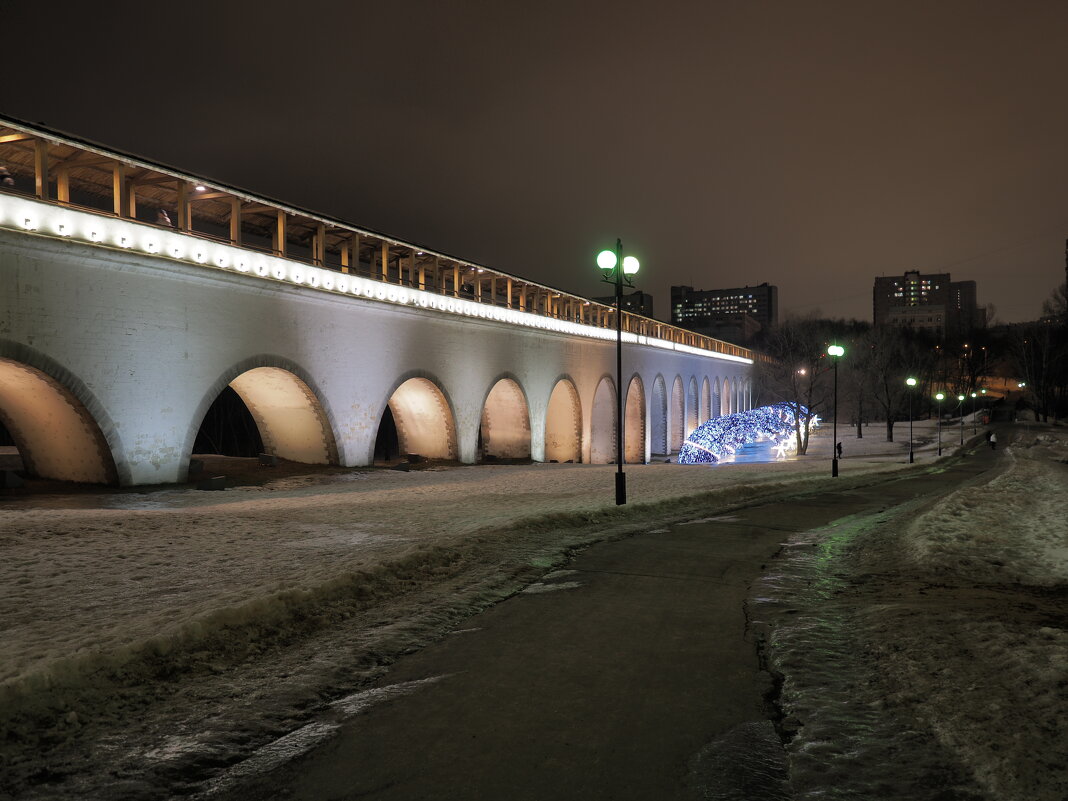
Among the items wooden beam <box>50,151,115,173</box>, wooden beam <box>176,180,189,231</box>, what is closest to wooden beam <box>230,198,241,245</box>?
wooden beam <box>176,180,189,231</box>

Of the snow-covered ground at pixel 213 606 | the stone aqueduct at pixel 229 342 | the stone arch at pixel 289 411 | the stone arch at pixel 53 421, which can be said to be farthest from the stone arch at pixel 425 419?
the snow-covered ground at pixel 213 606

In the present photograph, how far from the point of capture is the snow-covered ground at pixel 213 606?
388 cm

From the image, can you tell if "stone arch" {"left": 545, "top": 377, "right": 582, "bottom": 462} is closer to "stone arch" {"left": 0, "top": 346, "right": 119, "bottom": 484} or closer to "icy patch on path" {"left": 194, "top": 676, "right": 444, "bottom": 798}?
"stone arch" {"left": 0, "top": 346, "right": 119, "bottom": 484}

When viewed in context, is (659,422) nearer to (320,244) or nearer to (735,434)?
(735,434)

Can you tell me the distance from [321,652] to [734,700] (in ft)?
10.0

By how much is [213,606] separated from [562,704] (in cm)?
336

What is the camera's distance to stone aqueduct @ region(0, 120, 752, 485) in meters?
13.7

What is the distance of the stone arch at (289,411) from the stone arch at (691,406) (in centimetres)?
4028

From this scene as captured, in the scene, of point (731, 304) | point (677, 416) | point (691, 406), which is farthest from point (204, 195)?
point (731, 304)

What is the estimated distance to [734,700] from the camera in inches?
173

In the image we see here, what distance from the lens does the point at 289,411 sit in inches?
851

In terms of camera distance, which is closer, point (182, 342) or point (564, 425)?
point (182, 342)

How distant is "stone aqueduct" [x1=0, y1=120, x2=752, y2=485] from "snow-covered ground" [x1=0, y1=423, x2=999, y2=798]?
2811mm

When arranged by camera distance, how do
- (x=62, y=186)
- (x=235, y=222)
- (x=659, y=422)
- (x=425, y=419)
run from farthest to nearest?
1. (x=659, y=422)
2. (x=425, y=419)
3. (x=235, y=222)
4. (x=62, y=186)
